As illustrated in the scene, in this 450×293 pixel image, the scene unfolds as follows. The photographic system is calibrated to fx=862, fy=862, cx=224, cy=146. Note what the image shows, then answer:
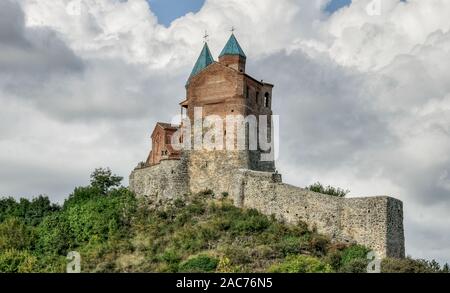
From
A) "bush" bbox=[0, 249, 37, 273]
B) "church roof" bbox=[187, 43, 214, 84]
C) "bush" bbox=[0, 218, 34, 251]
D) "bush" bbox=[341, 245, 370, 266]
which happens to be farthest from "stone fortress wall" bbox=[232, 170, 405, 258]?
"bush" bbox=[0, 218, 34, 251]

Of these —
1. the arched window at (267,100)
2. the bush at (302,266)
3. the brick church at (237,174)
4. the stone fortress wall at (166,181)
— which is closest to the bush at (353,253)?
the brick church at (237,174)

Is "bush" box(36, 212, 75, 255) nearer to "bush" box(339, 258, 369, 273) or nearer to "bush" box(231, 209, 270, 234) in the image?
"bush" box(231, 209, 270, 234)

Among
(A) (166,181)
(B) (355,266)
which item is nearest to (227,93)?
(A) (166,181)

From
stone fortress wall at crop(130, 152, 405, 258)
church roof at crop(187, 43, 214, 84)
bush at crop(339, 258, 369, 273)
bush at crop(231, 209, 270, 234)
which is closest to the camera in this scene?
bush at crop(339, 258, 369, 273)

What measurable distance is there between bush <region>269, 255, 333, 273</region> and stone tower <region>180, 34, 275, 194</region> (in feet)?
29.1

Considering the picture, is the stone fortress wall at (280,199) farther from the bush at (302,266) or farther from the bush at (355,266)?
the bush at (302,266)

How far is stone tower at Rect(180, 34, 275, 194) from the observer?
135 feet

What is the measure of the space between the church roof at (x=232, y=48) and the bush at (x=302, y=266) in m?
14.7

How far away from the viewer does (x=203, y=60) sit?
151 ft

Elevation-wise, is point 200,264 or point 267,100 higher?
point 267,100

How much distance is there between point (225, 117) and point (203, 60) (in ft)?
19.3

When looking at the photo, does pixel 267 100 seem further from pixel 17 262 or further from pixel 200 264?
pixel 17 262

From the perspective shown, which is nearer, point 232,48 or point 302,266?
point 302,266

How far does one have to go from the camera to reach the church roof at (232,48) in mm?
44375
